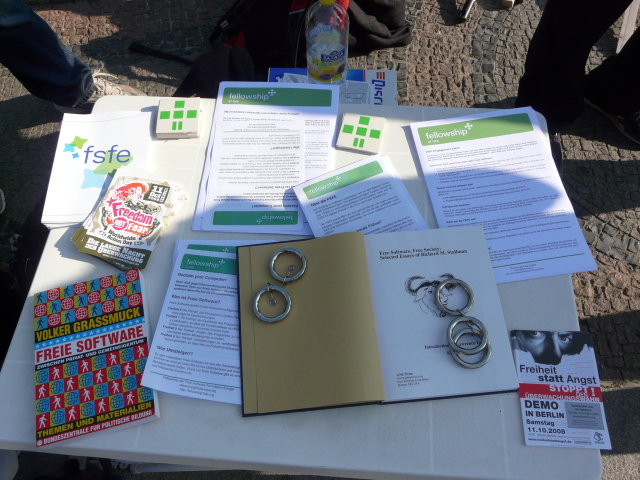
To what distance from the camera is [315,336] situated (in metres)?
0.81

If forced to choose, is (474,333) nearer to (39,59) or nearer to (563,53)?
(563,53)

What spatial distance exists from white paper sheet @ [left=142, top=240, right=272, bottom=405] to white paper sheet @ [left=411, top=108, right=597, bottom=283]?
47 cm

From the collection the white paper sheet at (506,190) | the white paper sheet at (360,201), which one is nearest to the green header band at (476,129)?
the white paper sheet at (506,190)

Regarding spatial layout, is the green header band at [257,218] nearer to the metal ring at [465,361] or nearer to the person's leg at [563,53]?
the metal ring at [465,361]

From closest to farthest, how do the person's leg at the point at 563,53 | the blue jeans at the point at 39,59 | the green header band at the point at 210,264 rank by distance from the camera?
the green header band at the point at 210,264 < the person's leg at the point at 563,53 < the blue jeans at the point at 39,59

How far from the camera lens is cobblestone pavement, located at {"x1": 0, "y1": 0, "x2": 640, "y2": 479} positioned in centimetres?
171

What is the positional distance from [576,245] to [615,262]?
1.07 m

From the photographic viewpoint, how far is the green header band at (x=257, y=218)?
3.23ft

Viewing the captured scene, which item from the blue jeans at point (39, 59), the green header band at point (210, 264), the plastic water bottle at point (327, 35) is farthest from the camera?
the blue jeans at point (39, 59)

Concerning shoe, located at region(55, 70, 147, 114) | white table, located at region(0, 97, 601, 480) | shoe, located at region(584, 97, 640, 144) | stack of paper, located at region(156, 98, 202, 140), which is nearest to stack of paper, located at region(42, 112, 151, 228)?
stack of paper, located at region(156, 98, 202, 140)

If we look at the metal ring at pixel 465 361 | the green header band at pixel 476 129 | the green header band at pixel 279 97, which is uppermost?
the green header band at pixel 279 97

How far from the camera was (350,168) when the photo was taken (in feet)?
3.40

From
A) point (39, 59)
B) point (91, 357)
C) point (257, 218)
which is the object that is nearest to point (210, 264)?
point (257, 218)

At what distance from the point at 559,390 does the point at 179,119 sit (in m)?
0.98
